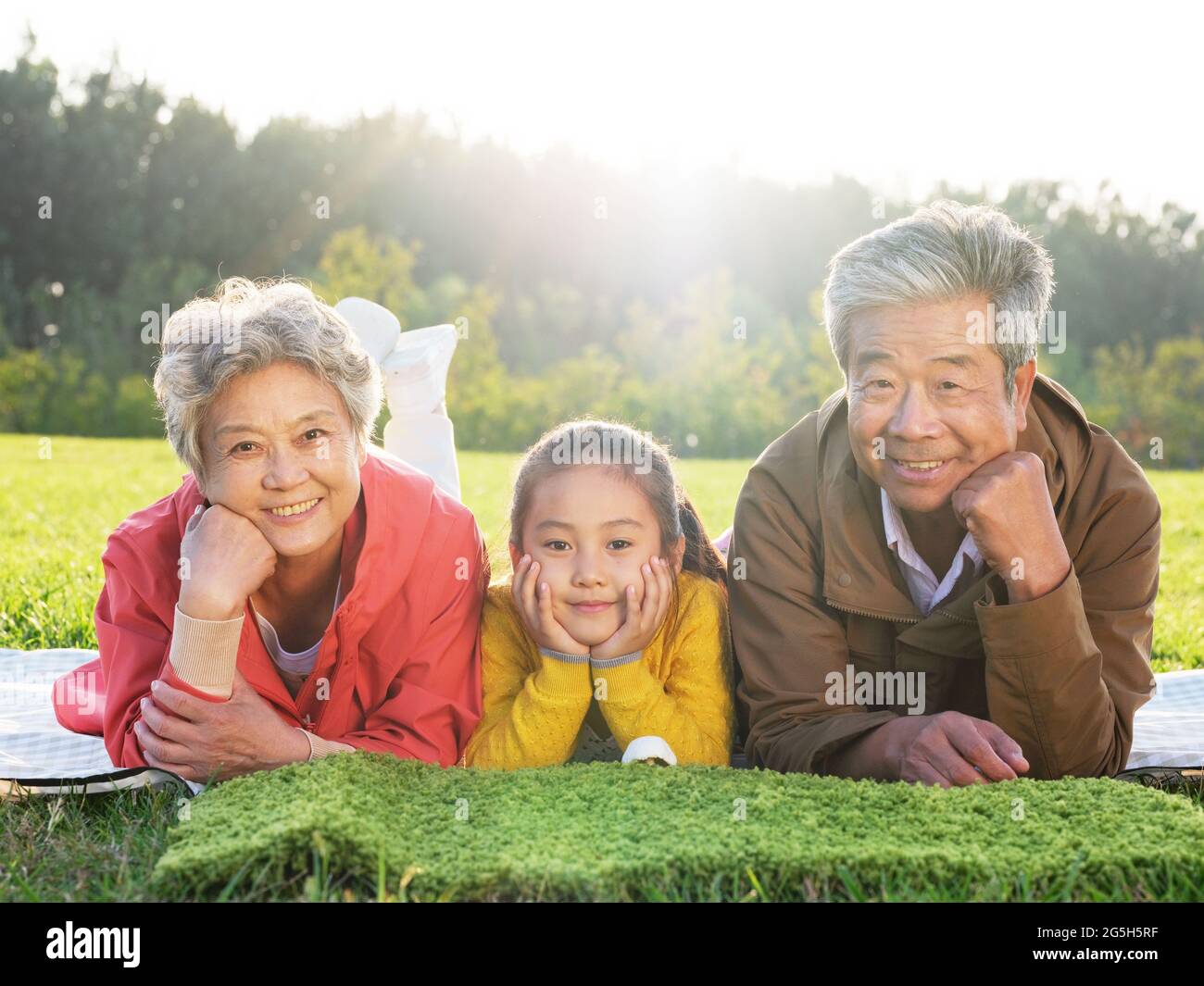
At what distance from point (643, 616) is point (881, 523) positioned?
76cm

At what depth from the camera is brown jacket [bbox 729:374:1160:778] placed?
310 centimetres

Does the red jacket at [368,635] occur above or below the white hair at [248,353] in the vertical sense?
below

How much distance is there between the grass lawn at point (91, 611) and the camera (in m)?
2.38

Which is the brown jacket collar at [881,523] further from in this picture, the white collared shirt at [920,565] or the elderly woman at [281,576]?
the elderly woman at [281,576]

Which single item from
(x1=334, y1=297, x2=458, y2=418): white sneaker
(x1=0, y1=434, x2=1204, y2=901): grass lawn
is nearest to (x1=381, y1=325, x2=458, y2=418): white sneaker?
(x1=334, y1=297, x2=458, y2=418): white sneaker

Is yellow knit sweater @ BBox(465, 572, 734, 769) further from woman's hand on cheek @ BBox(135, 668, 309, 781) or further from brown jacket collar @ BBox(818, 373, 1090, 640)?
woman's hand on cheek @ BBox(135, 668, 309, 781)

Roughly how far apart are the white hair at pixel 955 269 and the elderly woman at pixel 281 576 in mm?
1424

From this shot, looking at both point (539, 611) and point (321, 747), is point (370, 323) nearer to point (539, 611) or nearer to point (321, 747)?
point (539, 611)

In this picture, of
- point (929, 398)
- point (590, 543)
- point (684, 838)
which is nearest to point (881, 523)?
point (929, 398)

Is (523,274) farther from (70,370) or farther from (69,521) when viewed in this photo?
(69,521)

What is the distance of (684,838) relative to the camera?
2.53 meters

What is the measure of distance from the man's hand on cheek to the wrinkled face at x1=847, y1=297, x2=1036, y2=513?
11 cm

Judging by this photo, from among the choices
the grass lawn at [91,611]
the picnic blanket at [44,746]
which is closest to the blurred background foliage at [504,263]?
the grass lawn at [91,611]

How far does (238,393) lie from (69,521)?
6.95m
